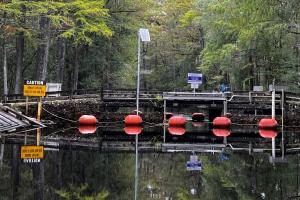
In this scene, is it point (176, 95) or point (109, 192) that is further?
point (176, 95)

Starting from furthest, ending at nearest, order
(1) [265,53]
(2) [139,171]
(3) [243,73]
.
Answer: (3) [243,73] → (1) [265,53] → (2) [139,171]

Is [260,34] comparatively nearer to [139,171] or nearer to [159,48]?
[139,171]

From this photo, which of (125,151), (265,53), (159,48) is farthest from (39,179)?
(159,48)

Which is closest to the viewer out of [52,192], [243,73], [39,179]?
[52,192]

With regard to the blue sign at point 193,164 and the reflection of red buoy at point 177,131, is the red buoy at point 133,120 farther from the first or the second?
the blue sign at point 193,164

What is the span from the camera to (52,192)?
27.2 feet

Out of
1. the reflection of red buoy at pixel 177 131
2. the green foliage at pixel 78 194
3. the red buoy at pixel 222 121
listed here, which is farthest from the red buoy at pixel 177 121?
the green foliage at pixel 78 194

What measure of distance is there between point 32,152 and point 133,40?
28.1m

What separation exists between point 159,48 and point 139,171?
4928cm

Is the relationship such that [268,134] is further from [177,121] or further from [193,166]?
[193,166]

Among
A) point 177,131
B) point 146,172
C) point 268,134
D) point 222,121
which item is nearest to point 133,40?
point 222,121

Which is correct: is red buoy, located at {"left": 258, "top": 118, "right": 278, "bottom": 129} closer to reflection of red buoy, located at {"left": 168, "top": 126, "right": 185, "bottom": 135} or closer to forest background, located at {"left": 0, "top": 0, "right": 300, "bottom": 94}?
reflection of red buoy, located at {"left": 168, "top": 126, "right": 185, "bottom": 135}

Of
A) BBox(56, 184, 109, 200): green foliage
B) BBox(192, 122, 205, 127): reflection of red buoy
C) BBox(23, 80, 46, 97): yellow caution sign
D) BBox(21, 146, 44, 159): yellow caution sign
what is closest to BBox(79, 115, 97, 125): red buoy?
BBox(23, 80, 46, 97): yellow caution sign

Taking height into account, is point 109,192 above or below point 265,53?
below
